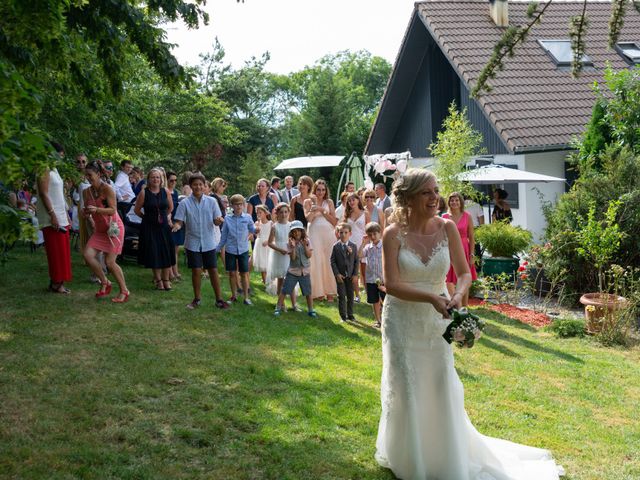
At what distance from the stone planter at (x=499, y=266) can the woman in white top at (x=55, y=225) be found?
7889 millimetres

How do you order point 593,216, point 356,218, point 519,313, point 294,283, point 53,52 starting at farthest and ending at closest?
point 356,218, point 593,216, point 519,313, point 294,283, point 53,52

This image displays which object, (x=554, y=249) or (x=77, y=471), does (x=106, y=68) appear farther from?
(x=554, y=249)

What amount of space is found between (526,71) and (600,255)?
39.2 feet

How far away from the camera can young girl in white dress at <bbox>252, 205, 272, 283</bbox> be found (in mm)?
13234

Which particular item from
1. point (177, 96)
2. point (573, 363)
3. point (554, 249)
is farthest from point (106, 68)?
point (177, 96)

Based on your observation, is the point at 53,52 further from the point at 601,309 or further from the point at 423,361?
the point at 601,309

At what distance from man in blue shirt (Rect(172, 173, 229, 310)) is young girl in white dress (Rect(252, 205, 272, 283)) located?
260cm

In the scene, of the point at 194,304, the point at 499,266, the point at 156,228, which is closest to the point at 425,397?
the point at 194,304

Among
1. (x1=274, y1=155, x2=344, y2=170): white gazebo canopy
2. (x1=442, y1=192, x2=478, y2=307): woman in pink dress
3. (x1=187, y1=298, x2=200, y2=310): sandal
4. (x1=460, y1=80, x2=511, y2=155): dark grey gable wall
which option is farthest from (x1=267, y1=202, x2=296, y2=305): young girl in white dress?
(x1=274, y1=155, x2=344, y2=170): white gazebo canopy

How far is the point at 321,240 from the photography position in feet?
41.2

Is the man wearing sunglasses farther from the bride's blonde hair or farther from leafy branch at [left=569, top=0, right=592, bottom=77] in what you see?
leafy branch at [left=569, top=0, right=592, bottom=77]

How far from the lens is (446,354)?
516cm

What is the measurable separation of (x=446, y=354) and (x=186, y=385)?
284 cm

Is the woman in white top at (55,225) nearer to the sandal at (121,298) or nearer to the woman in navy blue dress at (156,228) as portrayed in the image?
the sandal at (121,298)
